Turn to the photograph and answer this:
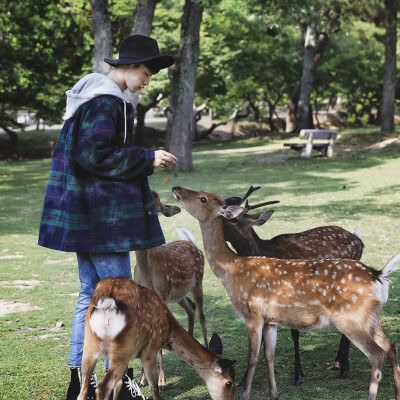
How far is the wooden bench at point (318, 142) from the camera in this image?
68.5ft

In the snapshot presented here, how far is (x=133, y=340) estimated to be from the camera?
359 cm

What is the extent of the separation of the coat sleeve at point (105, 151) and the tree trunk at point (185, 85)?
1497 cm

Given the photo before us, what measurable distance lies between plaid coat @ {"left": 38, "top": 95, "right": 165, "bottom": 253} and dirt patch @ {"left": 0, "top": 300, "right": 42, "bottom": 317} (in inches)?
115

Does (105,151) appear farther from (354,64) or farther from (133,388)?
(354,64)

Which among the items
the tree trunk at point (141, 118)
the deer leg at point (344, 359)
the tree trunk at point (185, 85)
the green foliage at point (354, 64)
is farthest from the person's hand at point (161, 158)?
the green foliage at point (354, 64)

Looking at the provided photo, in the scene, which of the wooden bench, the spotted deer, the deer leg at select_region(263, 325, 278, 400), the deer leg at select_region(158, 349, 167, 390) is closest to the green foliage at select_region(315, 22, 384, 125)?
the wooden bench

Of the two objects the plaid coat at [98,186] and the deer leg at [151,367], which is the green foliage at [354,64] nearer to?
the plaid coat at [98,186]

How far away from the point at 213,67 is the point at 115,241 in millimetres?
28471

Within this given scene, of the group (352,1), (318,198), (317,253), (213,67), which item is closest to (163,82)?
(213,67)

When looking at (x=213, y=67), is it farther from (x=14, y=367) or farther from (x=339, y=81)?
(x=14, y=367)

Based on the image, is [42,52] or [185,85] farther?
[42,52]

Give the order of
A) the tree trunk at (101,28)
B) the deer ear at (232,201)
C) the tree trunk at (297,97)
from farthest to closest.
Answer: the tree trunk at (297,97)
the tree trunk at (101,28)
the deer ear at (232,201)

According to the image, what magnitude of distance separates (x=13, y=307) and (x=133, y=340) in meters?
3.43

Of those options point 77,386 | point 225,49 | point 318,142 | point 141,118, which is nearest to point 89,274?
point 77,386
